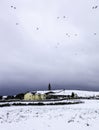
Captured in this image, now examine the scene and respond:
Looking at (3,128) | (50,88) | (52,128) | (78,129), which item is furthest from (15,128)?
(50,88)

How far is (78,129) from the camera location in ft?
58.2

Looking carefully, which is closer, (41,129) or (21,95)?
(41,129)

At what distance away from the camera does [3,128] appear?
1884 cm

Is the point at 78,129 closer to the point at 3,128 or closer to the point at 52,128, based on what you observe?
the point at 52,128

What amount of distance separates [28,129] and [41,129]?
2.77ft

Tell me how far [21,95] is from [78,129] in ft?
385

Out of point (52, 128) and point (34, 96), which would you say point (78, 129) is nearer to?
point (52, 128)

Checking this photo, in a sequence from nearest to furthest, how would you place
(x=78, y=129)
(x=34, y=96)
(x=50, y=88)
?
(x=78, y=129) → (x=34, y=96) → (x=50, y=88)

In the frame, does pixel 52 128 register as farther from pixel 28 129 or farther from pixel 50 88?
pixel 50 88

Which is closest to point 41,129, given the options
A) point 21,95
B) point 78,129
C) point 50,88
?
point 78,129

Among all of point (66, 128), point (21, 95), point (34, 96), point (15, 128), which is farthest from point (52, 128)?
point (21, 95)

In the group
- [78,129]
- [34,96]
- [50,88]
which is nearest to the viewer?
[78,129]

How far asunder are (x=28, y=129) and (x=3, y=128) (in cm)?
196

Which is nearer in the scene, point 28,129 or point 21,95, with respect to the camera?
point 28,129
